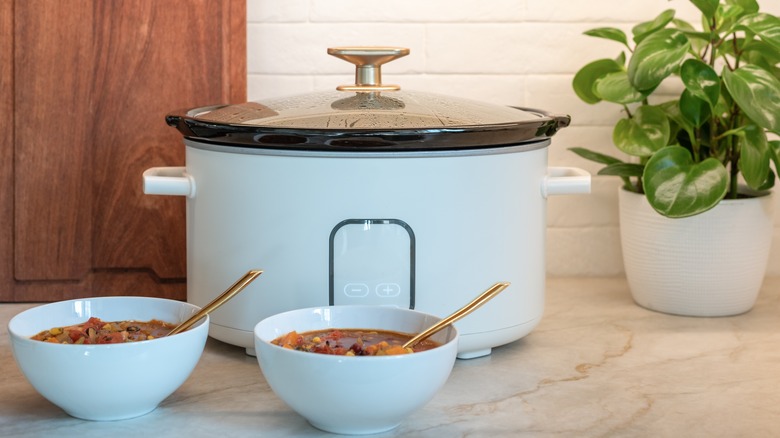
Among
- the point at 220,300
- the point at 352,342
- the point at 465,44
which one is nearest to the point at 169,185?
the point at 220,300

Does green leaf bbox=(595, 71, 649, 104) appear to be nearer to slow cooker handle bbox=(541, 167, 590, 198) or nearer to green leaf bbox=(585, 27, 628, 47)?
green leaf bbox=(585, 27, 628, 47)

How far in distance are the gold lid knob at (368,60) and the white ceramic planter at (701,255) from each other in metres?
0.41

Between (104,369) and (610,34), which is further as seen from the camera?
(610,34)

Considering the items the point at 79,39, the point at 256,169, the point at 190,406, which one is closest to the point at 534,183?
the point at 256,169

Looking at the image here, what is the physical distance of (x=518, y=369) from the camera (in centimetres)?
107

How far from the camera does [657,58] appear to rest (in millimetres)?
1179

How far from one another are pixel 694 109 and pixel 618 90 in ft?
0.30

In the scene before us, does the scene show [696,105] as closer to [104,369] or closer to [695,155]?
[695,155]

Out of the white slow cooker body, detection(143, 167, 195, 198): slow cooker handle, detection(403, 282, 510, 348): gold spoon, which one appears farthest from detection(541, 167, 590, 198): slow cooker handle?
detection(143, 167, 195, 198): slow cooker handle

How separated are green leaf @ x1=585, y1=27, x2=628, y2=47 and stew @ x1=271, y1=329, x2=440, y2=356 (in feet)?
1.86

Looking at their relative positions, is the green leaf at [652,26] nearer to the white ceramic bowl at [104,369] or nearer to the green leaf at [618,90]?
the green leaf at [618,90]

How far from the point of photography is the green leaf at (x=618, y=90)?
49.2 inches

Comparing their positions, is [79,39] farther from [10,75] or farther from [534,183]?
[534,183]

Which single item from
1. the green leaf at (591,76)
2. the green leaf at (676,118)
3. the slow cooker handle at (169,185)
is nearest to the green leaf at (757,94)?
the green leaf at (676,118)
